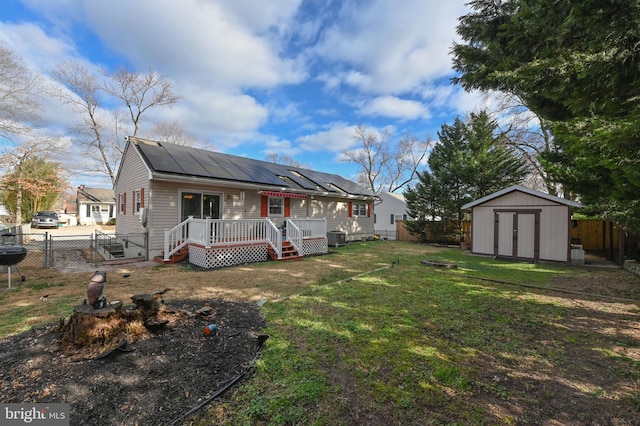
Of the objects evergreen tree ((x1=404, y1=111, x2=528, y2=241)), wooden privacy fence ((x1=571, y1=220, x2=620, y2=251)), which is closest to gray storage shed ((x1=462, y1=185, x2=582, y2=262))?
evergreen tree ((x1=404, y1=111, x2=528, y2=241))

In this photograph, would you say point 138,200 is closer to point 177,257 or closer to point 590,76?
point 177,257

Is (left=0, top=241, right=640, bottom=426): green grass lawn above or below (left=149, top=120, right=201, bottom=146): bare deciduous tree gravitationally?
below

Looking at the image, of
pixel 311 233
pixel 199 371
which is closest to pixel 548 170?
pixel 199 371

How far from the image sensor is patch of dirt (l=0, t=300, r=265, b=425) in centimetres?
214

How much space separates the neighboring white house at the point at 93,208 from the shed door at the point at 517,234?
3889cm

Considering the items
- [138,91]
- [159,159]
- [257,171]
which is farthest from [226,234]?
[138,91]

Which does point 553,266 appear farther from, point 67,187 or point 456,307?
point 67,187

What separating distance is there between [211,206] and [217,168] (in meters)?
1.65

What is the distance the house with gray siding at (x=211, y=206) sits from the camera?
8758 millimetres

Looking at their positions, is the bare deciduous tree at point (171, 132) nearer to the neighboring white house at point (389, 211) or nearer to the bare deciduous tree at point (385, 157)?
the bare deciduous tree at point (385, 157)

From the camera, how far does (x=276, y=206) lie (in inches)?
504

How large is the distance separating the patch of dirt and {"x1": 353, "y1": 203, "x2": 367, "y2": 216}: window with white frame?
14210 mm

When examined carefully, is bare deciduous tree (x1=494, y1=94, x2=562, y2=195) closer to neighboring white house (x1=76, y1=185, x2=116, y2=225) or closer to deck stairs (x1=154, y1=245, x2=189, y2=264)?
deck stairs (x1=154, y1=245, x2=189, y2=264)

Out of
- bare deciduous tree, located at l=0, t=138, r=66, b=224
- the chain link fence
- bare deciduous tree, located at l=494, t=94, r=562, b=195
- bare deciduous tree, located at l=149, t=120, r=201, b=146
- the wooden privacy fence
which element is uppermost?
bare deciduous tree, located at l=149, t=120, r=201, b=146
